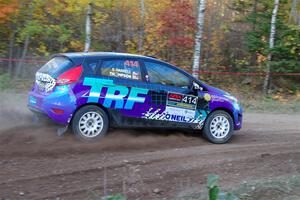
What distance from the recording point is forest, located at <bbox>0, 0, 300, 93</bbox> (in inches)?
729

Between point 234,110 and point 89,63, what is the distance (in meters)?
3.21

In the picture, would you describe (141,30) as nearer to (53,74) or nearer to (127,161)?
(53,74)

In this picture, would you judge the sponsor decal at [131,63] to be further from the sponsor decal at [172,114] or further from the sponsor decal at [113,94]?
the sponsor decal at [172,114]

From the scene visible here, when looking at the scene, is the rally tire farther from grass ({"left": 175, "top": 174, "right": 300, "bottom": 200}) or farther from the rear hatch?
grass ({"left": 175, "top": 174, "right": 300, "bottom": 200})

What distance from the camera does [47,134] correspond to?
29.2 ft

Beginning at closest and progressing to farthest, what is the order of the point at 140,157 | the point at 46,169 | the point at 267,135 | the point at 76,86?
1. the point at 46,169
2. the point at 140,157
3. the point at 76,86
4. the point at 267,135

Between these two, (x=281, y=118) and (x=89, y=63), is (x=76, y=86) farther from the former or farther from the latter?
(x=281, y=118)

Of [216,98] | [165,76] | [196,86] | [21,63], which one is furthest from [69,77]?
Answer: [21,63]

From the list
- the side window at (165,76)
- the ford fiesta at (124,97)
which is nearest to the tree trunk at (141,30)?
the ford fiesta at (124,97)

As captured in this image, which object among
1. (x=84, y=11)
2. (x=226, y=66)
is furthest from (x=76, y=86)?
(x=226, y=66)

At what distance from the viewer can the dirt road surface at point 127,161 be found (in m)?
6.48

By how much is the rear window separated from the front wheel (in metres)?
3.01

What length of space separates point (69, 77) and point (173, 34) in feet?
35.9

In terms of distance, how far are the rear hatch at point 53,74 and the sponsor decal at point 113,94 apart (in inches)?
17.0
